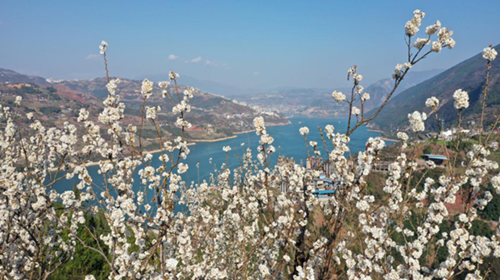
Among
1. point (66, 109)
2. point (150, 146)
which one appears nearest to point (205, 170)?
point (150, 146)

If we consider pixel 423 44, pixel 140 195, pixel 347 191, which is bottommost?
pixel 140 195

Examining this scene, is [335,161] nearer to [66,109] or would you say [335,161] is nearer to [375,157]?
[375,157]

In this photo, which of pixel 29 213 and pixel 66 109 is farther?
pixel 66 109

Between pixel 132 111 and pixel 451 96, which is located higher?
pixel 451 96

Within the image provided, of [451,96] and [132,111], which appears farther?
[132,111]

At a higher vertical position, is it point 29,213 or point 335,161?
point 335,161

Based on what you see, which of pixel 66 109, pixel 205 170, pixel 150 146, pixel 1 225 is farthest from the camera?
pixel 66 109

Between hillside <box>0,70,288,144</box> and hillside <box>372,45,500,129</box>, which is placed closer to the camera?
hillside <box>372,45,500,129</box>

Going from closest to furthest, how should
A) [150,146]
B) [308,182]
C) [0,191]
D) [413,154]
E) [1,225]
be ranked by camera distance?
[413,154], [308,182], [0,191], [1,225], [150,146]

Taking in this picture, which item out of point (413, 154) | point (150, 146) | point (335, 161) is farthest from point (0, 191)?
point (150, 146)

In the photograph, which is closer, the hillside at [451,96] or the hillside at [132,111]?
the hillside at [451,96]
